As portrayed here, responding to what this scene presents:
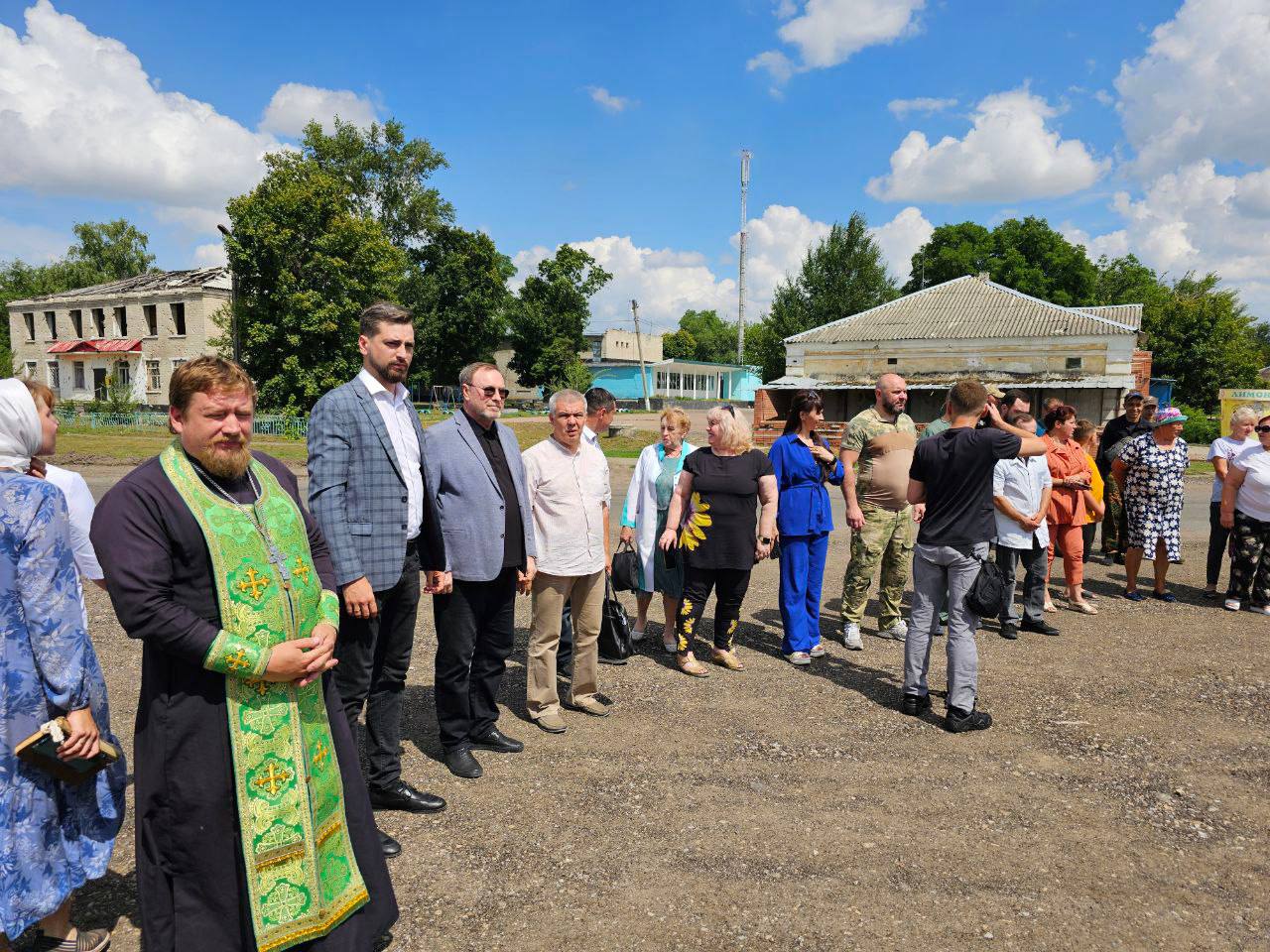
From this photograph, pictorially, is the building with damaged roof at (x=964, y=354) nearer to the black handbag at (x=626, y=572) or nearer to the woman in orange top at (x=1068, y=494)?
the woman in orange top at (x=1068, y=494)

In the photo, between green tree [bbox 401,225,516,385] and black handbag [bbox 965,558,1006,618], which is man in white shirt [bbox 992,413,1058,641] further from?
green tree [bbox 401,225,516,385]

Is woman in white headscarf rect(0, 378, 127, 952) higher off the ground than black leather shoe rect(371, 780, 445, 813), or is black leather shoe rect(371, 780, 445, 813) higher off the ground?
woman in white headscarf rect(0, 378, 127, 952)

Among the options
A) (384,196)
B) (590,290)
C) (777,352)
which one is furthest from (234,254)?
(777,352)

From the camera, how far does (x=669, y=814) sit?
12.5 ft

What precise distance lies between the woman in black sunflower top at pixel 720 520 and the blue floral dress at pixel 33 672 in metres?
3.85

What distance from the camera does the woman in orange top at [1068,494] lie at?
291 inches

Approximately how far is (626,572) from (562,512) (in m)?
1.68

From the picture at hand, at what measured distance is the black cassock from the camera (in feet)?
7.20

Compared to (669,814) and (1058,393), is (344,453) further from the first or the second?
(1058,393)

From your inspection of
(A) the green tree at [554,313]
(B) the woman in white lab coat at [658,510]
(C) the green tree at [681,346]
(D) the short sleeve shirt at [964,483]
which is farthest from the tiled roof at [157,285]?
(C) the green tree at [681,346]

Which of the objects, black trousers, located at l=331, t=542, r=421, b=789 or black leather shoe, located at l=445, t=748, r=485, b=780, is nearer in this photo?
black trousers, located at l=331, t=542, r=421, b=789

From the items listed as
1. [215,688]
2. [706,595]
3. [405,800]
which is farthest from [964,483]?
[215,688]

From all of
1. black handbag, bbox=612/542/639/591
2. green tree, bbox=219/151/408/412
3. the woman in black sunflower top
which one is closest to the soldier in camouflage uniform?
the woman in black sunflower top

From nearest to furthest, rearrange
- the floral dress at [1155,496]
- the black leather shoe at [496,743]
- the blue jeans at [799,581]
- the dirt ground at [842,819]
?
the dirt ground at [842,819] → the black leather shoe at [496,743] → the blue jeans at [799,581] → the floral dress at [1155,496]
